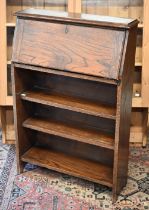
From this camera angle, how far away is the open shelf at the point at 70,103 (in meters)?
2.03

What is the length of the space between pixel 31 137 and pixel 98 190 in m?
0.60

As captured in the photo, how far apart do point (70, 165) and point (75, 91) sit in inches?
19.0

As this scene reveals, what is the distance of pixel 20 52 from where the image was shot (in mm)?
2104

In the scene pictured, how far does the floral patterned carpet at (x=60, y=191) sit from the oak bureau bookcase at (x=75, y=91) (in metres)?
0.08

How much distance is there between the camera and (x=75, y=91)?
88.3 inches

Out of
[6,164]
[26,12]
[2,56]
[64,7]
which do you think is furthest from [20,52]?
[6,164]

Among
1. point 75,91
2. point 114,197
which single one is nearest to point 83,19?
point 75,91

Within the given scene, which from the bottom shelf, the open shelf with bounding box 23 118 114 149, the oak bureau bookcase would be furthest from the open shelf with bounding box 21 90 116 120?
the bottom shelf

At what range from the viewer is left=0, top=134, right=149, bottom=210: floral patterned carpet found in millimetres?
2123

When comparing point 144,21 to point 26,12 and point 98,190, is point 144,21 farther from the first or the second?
point 98,190

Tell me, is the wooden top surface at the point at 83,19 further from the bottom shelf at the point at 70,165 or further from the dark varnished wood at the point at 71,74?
the bottom shelf at the point at 70,165

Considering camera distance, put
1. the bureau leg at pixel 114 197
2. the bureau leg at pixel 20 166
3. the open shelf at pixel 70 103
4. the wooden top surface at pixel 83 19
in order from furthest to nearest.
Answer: the bureau leg at pixel 20 166 → the bureau leg at pixel 114 197 → the open shelf at pixel 70 103 → the wooden top surface at pixel 83 19

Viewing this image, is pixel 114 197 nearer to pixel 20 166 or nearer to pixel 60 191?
pixel 60 191

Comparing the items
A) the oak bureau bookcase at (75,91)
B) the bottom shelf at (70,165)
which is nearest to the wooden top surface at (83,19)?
the oak bureau bookcase at (75,91)
